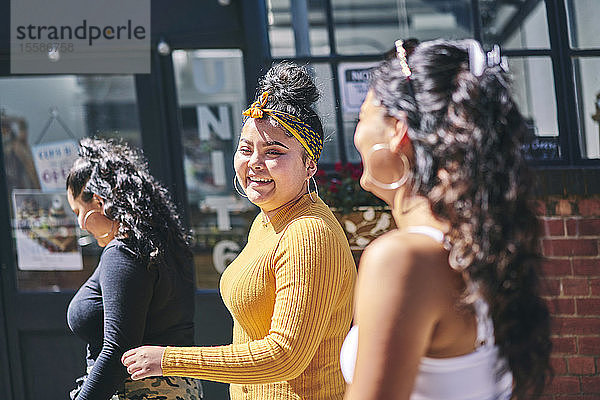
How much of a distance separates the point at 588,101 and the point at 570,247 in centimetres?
84

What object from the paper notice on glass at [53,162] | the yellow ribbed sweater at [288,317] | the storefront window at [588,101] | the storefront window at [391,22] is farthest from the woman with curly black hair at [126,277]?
the storefront window at [588,101]

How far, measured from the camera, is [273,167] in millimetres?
2197

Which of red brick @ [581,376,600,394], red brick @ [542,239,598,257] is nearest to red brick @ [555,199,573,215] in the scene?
red brick @ [542,239,598,257]

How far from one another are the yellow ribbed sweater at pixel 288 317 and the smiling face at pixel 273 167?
7 cm

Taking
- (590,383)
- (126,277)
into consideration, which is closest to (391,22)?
(590,383)

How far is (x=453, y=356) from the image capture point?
1321 millimetres

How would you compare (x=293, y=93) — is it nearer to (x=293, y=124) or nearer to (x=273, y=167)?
(x=293, y=124)

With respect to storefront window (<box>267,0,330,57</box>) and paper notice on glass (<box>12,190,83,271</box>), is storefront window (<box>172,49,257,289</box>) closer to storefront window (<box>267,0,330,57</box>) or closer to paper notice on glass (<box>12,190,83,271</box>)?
storefront window (<box>267,0,330,57</box>)

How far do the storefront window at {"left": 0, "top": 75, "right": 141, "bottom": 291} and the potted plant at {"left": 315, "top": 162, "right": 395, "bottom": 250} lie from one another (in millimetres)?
1278

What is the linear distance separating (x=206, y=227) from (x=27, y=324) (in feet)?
3.97

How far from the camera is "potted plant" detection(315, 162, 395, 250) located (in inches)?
150

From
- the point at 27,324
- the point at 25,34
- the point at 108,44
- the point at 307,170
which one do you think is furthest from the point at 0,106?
the point at 307,170

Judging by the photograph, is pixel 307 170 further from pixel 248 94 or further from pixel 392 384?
pixel 248 94

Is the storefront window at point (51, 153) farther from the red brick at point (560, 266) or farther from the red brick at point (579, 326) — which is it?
the red brick at point (579, 326)
